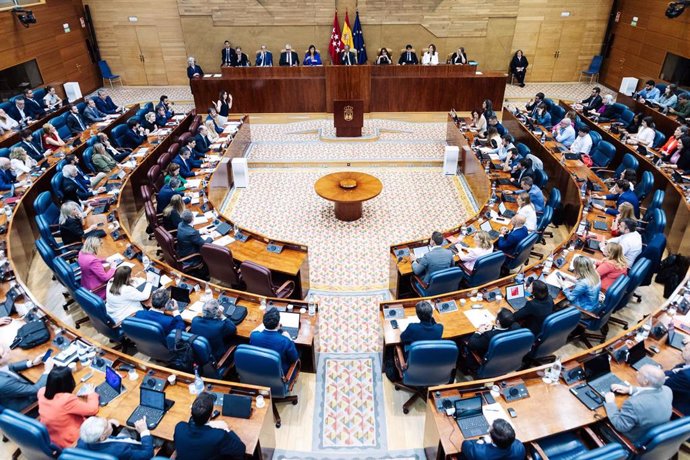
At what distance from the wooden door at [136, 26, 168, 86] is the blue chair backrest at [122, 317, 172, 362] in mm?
17445

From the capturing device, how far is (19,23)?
1497 cm

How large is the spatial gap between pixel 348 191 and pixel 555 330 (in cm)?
535

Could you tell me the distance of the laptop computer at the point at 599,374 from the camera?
4668 millimetres

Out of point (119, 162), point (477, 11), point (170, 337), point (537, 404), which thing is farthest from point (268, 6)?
point (537, 404)

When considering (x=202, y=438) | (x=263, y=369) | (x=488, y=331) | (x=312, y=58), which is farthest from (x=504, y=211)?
(x=312, y=58)

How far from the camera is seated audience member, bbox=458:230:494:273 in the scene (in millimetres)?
6859

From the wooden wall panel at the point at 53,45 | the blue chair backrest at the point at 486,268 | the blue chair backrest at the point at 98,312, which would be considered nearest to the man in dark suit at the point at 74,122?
A: the wooden wall panel at the point at 53,45

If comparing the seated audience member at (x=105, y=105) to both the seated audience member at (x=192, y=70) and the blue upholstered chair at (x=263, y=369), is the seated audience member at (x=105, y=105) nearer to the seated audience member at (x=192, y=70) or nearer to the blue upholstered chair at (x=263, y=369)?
the seated audience member at (x=192, y=70)

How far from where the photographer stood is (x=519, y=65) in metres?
19.0

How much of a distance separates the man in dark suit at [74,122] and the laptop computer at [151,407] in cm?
1026

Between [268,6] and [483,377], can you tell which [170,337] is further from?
[268,6]

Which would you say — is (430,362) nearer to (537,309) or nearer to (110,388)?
(537,309)

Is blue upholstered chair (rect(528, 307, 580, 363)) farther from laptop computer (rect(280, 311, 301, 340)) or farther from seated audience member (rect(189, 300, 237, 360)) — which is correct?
seated audience member (rect(189, 300, 237, 360))

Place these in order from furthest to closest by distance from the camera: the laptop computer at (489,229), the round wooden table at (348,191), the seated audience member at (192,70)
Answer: the seated audience member at (192,70) → the round wooden table at (348,191) → the laptop computer at (489,229)
